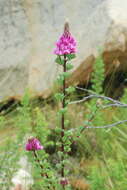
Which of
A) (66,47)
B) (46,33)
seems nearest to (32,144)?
(66,47)

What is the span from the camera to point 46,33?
4.72m

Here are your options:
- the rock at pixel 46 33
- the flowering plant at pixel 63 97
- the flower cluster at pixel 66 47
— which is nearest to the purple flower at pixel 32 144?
the flowering plant at pixel 63 97

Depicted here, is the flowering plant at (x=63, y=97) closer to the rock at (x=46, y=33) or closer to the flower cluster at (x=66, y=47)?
the flower cluster at (x=66, y=47)

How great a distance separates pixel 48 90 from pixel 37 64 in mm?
292

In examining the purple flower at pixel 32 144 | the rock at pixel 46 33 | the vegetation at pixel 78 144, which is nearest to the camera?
the purple flower at pixel 32 144

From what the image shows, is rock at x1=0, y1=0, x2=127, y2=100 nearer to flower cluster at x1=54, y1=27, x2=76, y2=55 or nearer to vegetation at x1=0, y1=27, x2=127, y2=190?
vegetation at x1=0, y1=27, x2=127, y2=190

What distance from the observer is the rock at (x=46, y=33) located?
4.54 m

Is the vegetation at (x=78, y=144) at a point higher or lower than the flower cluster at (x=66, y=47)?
lower

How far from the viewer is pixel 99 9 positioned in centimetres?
477

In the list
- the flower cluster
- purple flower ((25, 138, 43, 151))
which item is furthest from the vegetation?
the flower cluster

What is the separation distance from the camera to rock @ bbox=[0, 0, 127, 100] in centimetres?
454

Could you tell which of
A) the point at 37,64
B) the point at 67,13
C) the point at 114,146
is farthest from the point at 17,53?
the point at 114,146

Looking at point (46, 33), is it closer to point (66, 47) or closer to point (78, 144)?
point (78, 144)

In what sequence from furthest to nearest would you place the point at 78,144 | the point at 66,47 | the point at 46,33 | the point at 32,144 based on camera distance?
1. the point at 46,33
2. the point at 78,144
3. the point at 32,144
4. the point at 66,47
